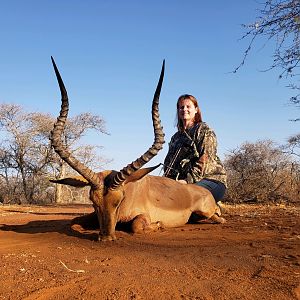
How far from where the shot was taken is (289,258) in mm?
3264

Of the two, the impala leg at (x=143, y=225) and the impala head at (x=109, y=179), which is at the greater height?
the impala head at (x=109, y=179)

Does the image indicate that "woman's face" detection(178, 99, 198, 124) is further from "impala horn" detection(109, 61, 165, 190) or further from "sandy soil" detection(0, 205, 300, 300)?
"sandy soil" detection(0, 205, 300, 300)

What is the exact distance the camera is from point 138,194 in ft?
18.6

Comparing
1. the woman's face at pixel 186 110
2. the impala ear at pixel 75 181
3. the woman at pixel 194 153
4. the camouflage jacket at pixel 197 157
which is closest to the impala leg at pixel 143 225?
the impala ear at pixel 75 181

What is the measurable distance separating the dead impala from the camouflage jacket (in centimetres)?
52

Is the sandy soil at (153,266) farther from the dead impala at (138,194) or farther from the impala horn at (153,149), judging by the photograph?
the impala horn at (153,149)

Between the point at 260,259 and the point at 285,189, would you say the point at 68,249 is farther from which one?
the point at 285,189

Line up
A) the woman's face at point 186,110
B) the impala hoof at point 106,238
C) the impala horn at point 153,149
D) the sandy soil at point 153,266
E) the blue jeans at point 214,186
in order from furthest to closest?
the woman's face at point 186,110, the blue jeans at point 214,186, the impala horn at point 153,149, the impala hoof at point 106,238, the sandy soil at point 153,266

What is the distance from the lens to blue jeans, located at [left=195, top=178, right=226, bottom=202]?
697cm

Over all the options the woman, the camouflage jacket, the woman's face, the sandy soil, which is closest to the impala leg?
the sandy soil

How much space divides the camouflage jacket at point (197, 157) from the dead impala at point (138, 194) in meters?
0.52

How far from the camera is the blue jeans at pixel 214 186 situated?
6.97 metres

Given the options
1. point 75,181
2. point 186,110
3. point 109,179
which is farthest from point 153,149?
point 186,110

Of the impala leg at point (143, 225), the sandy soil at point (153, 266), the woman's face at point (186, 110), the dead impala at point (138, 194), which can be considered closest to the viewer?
the sandy soil at point (153, 266)
